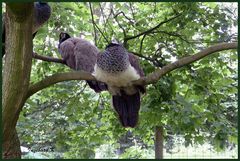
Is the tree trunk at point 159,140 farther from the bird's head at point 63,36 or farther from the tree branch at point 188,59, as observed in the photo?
the tree branch at point 188,59

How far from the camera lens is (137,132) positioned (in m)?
3.58

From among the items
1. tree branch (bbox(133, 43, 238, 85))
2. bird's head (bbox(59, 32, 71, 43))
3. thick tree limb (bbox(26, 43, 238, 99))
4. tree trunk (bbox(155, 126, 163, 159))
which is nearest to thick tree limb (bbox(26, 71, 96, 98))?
thick tree limb (bbox(26, 43, 238, 99))

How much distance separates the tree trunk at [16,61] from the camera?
5.57ft

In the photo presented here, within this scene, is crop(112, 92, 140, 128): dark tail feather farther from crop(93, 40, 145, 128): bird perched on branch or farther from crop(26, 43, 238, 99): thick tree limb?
crop(26, 43, 238, 99): thick tree limb

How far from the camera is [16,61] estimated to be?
5.93 feet

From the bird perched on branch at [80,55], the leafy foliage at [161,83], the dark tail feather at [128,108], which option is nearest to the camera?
the dark tail feather at [128,108]

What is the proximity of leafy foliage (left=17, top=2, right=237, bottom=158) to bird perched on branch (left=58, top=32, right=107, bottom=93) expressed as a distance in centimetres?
17

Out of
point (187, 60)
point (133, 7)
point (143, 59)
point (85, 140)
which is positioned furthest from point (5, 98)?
point (133, 7)

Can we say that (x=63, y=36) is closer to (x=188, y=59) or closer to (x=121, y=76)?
(x=121, y=76)

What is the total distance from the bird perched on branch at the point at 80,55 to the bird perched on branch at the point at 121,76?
0.38 m

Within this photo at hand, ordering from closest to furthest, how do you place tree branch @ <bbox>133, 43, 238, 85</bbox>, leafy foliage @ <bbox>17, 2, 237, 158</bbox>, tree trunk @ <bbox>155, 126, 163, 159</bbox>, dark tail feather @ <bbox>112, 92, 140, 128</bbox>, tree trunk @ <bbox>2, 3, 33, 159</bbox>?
tree trunk @ <bbox>2, 3, 33, 159</bbox> → tree branch @ <bbox>133, 43, 238, 85</bbox> → dark tail feather @ <bbox>112, 92, 140, 128</bbox> → leafy foliage @ <bbox>17, 2, 237, 158</bbox> → tree trunk @ <bbox>155, 126, 163, 159</bbox>

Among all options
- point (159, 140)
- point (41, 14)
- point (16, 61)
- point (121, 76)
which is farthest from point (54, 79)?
point (159, 140)

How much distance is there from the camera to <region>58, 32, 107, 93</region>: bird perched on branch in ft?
9.85

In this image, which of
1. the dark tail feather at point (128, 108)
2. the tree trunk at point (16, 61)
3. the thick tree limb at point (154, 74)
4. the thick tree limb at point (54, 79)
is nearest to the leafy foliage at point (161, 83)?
the dark tail feather at point (128, 108)
